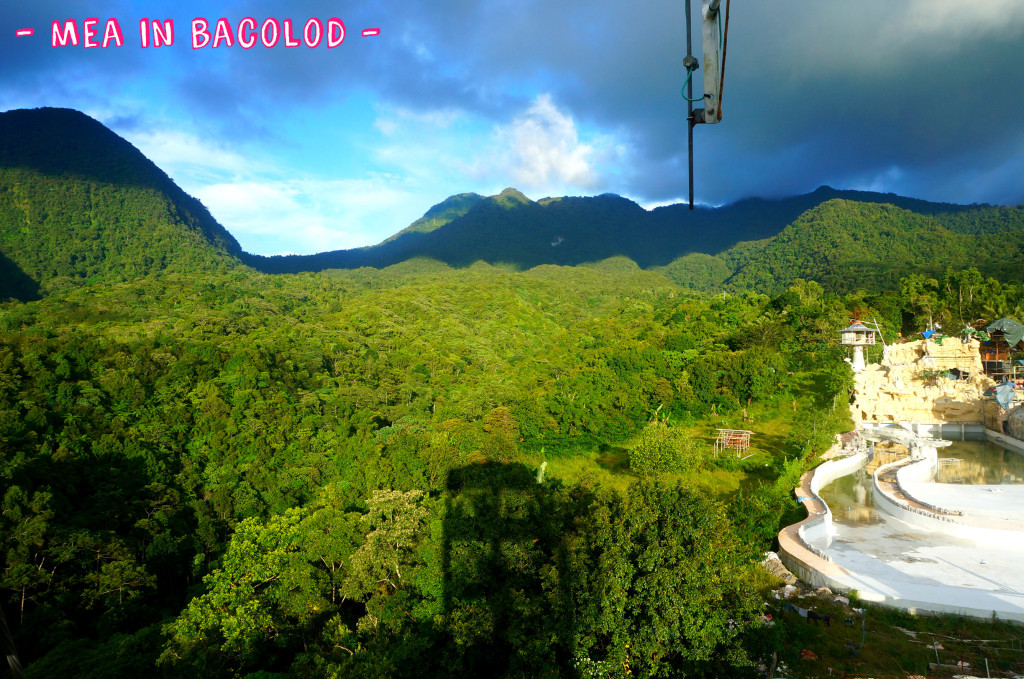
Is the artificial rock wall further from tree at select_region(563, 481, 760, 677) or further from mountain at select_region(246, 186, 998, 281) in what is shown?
mountain at select_region(246, 186, 998, 281)

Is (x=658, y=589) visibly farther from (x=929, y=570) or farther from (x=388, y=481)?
(x=388, y=481)

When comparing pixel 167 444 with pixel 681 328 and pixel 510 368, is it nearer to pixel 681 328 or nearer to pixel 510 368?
pixel 510 368

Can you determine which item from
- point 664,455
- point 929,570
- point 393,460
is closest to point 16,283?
point 393,460

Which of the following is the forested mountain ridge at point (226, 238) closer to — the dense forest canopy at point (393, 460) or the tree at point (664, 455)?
the dense forest canopy at point (393, 460)

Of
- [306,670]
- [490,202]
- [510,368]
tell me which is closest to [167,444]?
[306,670]

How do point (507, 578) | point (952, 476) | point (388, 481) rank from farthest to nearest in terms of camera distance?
point (952, 476), point (388, 481), point (507, 578)

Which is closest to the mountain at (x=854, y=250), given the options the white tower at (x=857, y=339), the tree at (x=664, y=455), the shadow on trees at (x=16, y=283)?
the white tower at (x=857, y=339)

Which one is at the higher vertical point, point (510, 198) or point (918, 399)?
point (510, 198)
